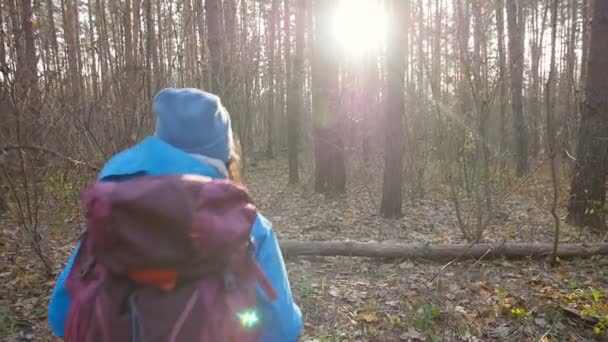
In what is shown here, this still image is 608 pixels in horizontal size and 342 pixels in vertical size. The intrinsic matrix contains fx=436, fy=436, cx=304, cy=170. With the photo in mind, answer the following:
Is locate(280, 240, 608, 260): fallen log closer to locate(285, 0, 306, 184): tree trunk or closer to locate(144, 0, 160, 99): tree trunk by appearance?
locate(144, 0, 160, 99): tree trunk

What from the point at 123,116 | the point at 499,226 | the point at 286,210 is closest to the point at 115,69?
the point at 123,116

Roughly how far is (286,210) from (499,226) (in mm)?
3845

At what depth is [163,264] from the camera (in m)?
1.20

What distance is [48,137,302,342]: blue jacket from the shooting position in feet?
4.30

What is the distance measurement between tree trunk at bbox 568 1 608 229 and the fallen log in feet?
4.96

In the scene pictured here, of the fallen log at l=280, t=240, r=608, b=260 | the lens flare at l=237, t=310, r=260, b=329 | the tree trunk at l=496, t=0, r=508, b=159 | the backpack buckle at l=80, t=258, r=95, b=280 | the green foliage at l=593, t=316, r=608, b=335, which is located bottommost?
the green foliage at l=593, t=316, r=608, b=335

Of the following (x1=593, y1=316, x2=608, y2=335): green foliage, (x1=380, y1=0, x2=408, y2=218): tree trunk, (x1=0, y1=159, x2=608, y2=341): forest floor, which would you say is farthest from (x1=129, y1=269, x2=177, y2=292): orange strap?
(x1=380, y1=0, x2=408, y2=218): tree trunk

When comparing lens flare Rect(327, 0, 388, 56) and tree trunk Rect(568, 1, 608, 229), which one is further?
lens flare Rect(327, 0, 388, 56)

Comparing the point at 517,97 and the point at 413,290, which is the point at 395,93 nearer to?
the point at 413,290

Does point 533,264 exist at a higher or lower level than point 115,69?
lower

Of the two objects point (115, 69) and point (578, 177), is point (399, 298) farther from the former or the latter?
point (115, 69)

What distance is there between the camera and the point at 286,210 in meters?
8.58

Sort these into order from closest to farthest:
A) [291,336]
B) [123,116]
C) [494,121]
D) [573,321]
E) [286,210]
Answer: [291,336] < [573,321] < [123,116] < [286,210] < [494,121]

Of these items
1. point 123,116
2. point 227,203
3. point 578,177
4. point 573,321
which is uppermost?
point 123,116
